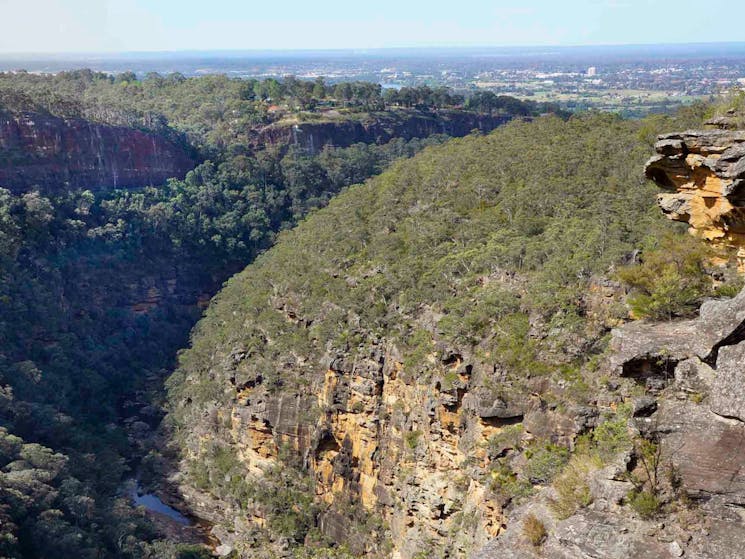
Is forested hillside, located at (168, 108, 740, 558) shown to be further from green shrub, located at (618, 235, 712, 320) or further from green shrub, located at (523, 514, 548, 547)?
green shrub, located at (523, 514, 548, 547)

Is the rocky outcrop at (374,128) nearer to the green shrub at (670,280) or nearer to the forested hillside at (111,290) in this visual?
the forested hillside at (111,290)

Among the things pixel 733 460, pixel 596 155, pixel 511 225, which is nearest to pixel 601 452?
pixel 733 460

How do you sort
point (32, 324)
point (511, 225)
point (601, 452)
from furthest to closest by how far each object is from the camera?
point (32, 324), point (511, 225), point (601, 452)

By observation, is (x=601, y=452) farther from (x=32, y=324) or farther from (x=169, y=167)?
(x=169, y=167)

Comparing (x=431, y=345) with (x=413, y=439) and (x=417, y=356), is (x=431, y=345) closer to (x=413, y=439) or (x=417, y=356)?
(x=417, y=356)

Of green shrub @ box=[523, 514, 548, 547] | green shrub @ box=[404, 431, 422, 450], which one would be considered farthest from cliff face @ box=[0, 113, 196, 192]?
green shrub @ box=[523, 514, 548, 547]

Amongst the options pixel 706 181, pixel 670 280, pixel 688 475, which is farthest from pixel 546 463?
pixel 706 181
